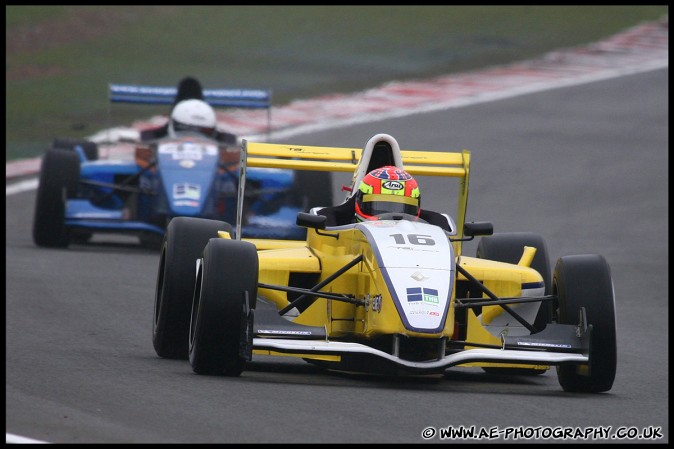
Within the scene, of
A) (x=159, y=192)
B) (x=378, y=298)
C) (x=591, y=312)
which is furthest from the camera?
(x=159, y=192)

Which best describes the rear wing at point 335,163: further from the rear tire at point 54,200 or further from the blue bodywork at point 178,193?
the rear tire at point 54,200

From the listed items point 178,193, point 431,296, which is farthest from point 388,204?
point 178,193

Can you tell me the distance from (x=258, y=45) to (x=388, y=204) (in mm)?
25801

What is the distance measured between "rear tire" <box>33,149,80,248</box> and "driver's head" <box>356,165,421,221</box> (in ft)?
24.8

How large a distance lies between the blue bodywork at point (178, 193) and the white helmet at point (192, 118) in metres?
0.31

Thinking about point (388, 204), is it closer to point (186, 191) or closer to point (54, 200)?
point (186, 191)

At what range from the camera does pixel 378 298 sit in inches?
367

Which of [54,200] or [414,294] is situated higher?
[54,200]

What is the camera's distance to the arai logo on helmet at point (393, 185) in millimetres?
10441

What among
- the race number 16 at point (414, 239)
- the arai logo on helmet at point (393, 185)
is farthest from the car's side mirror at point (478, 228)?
the race number 16 at point (414, 239)

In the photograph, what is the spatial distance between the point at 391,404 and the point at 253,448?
1648mm

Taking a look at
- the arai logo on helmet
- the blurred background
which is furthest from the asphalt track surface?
the blurred background

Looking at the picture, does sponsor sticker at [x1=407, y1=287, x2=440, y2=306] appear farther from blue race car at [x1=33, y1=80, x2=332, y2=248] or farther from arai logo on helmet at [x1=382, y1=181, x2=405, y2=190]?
blue race car at [x1=33, y1=80, x2=332, y2=248]

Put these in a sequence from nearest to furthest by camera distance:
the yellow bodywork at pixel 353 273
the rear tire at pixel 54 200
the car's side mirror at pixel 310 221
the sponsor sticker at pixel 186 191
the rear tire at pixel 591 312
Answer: the yellow bodywork at pixel 353 273 < the rear tire at pixel 591 312 < the car's side mirror at pixel 310 221 < the sponsor sticker at pixel 186 191 < the rear tire at pixel 54 200
